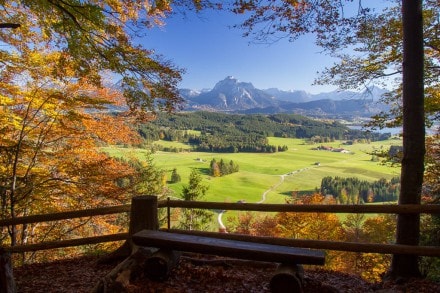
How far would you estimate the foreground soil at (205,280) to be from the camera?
12.5ft

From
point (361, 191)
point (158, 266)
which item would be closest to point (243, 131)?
point (361, 191)

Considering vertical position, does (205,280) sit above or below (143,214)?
below

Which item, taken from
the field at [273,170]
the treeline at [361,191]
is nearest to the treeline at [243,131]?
the field at [273,170]

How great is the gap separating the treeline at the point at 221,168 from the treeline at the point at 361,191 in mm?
25639

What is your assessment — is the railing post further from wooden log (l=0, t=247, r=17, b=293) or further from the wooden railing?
wooden log (l=0, t=247, r=17, b=293)

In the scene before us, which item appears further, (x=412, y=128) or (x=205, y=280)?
(x=412, y=128)

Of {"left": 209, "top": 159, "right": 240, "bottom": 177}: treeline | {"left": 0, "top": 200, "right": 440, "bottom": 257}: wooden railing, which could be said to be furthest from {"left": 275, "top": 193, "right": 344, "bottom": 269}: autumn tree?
{"left": 209, "top": 159, "right": 240, "bottom": 177}: treeline

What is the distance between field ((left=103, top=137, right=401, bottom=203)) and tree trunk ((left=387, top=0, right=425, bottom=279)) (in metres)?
44.9

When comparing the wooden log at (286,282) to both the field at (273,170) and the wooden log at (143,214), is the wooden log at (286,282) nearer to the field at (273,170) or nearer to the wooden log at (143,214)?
the wooden log at (143,214)

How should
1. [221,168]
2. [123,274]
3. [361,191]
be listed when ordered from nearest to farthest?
[123,274], [361,191], [221,168]

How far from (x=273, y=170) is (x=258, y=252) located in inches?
3370

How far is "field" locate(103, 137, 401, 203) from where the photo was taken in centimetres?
6296

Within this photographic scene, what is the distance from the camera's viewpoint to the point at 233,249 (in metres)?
3.42

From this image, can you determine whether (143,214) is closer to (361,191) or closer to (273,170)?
(361,191)
